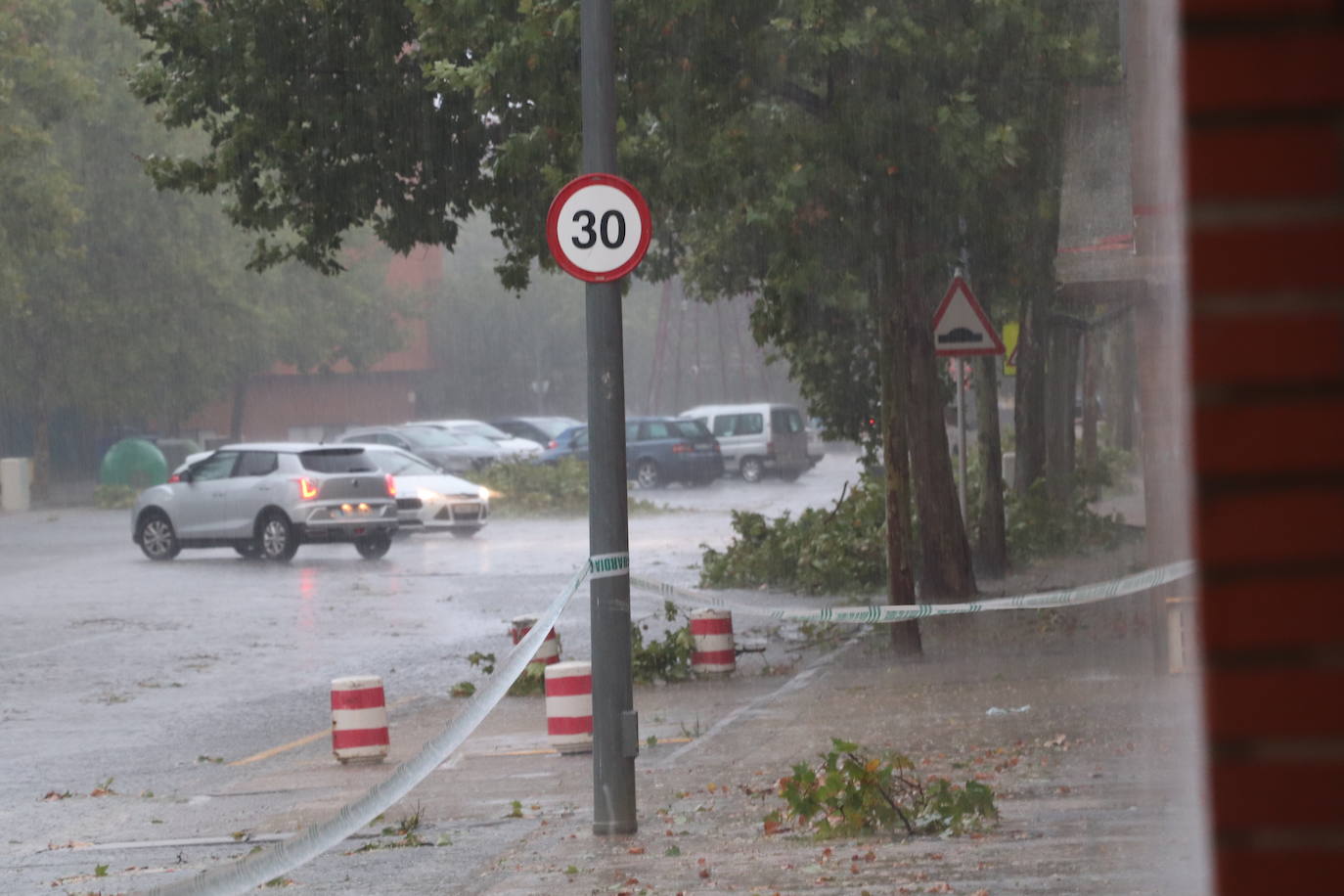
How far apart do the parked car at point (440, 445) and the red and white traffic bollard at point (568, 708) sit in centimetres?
3113

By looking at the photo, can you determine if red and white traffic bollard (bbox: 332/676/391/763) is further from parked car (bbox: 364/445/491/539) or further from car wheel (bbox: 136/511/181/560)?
parked car (bbox: 364/445/491/539)

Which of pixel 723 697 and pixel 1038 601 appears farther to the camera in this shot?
pixel 723 697

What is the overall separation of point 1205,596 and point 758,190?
38.9 feet

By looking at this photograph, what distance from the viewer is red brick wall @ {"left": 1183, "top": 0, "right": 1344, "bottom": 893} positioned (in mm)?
1241

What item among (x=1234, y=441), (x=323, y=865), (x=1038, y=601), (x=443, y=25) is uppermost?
(x=443, y=25)

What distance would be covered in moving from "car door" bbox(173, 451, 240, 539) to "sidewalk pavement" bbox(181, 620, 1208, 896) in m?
13.4

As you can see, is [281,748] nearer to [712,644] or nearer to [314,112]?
[712,644]

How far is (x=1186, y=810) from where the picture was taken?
9.43 feet

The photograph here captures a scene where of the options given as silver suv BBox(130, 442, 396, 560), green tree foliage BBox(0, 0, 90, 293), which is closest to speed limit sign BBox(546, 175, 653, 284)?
silver suv BBox(130, 442, 396, 560)

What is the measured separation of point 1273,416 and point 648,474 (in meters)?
43.0

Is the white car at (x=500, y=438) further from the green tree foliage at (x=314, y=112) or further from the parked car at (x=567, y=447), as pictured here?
the green tree foliage at (x=314, y=112)

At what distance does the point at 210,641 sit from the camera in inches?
672

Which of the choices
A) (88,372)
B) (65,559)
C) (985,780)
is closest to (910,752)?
(985,780)

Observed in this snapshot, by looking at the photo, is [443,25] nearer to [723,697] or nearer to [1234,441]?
[723,697]
